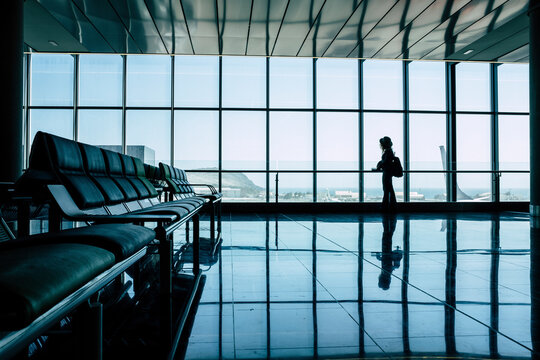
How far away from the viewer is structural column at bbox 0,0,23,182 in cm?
511

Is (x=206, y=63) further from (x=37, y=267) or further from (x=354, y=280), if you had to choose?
(x=37, y=267)

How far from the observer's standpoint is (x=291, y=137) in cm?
974

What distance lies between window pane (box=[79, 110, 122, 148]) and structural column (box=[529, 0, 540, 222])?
29.4 feet

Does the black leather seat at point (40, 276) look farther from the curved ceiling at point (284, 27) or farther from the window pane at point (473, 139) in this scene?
the window pane at point (473, 139)

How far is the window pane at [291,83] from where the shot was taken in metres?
9.70

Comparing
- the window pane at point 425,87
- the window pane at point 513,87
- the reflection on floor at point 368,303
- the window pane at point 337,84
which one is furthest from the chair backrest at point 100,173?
the window pane at point 513,87

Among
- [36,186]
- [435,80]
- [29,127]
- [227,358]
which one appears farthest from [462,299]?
[29,127]

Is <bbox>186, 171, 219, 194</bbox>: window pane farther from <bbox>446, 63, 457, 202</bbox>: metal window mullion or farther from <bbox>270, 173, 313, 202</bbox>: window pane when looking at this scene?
<bbox>446, 63, 457, 202</bbox>: metal window mullion

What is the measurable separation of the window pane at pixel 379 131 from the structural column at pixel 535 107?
3.88m

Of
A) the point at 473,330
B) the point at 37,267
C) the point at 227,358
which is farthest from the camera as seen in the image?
the point at 473,330

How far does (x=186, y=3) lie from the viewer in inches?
243

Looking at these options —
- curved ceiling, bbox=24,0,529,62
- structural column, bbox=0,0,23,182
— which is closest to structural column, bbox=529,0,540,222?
curved ceiling, bbox=24,0,529,62

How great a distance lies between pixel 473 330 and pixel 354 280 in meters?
0.91

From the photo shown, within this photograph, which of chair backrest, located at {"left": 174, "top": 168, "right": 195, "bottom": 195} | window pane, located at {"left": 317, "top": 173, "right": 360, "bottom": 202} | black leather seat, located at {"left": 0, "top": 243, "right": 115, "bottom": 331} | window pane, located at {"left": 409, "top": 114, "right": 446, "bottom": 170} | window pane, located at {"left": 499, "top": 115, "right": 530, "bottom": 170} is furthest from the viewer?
window pane, located at {"left": 499, "top": 115, "right": 530, "bottom": 170}
